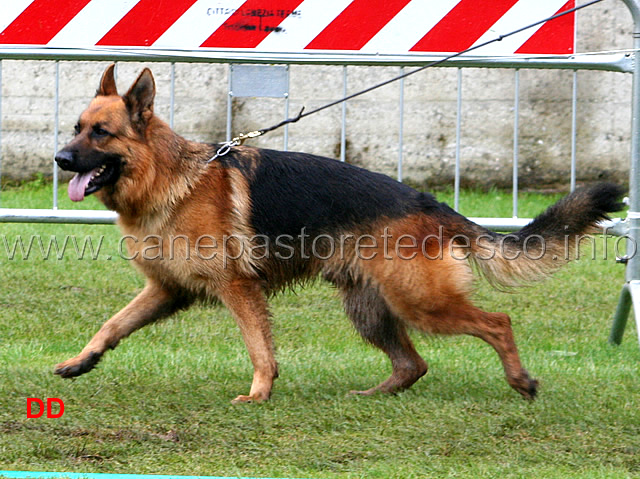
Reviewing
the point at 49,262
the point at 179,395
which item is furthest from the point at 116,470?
the point at 49,262

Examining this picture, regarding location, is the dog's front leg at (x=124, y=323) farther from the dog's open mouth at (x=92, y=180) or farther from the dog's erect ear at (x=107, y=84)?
the dog's erect ear at (x=107, y=84)

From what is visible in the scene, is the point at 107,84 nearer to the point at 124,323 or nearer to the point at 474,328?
the point at 124,323

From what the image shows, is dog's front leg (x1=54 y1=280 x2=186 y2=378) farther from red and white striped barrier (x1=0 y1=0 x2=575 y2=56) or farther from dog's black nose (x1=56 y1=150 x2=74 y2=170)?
red and white striped barrier (x1=0 y1=0 x2=575 y2=56)

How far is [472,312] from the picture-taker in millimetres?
4223

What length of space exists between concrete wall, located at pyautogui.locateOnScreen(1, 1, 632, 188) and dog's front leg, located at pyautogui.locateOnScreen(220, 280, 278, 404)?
6310 mm

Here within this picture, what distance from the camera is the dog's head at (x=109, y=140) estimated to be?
4.09m

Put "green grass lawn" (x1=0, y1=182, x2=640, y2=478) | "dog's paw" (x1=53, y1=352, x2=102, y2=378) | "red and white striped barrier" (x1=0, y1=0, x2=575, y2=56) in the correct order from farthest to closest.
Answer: "red and white striped barrier" (x1=0, y1=0, x2=575, y2=56) → "dog's paw" (x1=53, y1=352, x2=102, y2=378) → "green grass lawn" (x1=0, y1=182, x2=640, y2=478)

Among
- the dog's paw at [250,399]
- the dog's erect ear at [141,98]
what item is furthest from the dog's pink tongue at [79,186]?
the dog's paw at [250,399]

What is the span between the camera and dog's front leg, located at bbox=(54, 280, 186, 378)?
416 cm

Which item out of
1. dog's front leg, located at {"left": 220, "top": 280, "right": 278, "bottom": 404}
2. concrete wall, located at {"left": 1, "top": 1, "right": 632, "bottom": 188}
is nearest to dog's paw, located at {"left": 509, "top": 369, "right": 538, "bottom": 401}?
dog's front leg, located at {"left": 220, "top": 280, "right": 278, "bottom": 404}

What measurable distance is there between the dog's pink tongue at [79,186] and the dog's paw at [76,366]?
74 cm

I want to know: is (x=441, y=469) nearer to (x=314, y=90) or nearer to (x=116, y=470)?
(x=116, y=470)

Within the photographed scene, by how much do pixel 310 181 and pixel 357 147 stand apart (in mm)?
6341

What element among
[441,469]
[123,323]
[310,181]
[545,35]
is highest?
[545,35]
